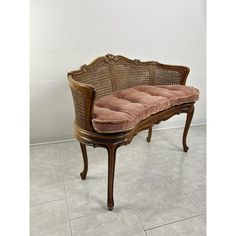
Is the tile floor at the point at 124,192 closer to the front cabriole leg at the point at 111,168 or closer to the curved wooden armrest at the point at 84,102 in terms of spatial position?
the front cabriole leg at the point at 111,168

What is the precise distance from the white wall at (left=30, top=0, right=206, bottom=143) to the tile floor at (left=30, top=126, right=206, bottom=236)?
1.41 feet

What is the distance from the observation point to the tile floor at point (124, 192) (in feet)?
4.89

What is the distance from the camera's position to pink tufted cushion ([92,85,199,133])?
1.57 meters

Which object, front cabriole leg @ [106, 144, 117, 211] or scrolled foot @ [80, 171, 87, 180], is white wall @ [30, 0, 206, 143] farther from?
front cabriole leg @ [106, 144, 117, 211]

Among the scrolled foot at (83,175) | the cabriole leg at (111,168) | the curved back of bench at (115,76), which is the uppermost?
the curved back of bench at (115,76)

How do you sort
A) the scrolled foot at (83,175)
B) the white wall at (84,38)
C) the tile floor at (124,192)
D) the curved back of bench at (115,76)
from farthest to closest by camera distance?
1. the white wall at (84,38)
2. the scrolled foot at (83,175)
3. the curved back of bench at (115,76)
4. the tile floor at (124,192)

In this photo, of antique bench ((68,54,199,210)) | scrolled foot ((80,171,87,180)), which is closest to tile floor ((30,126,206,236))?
scrolled foot ((80,171,87,180))

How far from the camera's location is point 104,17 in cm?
262

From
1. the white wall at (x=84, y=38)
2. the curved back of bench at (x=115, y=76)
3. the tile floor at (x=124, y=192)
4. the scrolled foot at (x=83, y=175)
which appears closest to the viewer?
the tile floor at (x=124, y=192)

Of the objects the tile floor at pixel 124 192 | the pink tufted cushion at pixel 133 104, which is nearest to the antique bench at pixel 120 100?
the pink tufted cushion at pixel 133 104

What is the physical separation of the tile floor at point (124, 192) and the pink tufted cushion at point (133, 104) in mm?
559

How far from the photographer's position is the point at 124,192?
1.84m
